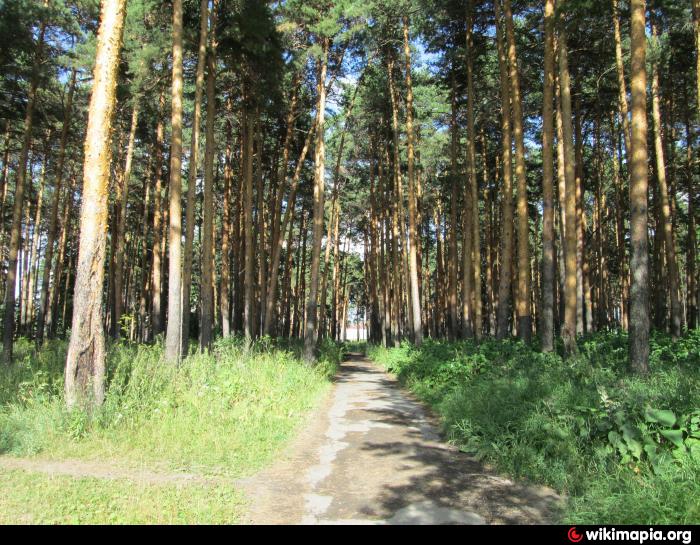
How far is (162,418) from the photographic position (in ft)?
23.3

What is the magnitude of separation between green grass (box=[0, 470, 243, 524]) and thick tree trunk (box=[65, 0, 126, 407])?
2314 mm

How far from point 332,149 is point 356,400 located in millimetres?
19060

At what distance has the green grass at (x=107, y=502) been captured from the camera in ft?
13.0

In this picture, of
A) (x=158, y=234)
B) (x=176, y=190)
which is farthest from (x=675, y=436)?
(x=158, y=234)

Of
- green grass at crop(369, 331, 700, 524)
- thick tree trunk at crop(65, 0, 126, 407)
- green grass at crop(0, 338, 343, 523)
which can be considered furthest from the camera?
thick tree trunk at crop(65, 0, 126, 407)

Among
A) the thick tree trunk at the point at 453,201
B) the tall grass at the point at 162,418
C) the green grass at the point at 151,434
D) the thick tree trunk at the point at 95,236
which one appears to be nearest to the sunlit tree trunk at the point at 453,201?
the thick tree trunk at the point at 453,201

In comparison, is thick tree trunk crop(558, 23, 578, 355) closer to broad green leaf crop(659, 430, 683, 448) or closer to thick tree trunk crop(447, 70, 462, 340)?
broad green leaf crop(659, 430, 683, 448)

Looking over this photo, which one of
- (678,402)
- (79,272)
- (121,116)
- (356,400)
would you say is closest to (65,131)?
(121,116)

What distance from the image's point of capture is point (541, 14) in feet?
50.8

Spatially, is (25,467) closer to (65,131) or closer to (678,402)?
(678,402)

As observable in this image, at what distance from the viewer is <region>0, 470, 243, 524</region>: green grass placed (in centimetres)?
396

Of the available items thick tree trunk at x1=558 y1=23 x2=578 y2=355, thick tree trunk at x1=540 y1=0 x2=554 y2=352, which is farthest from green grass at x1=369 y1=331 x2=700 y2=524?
thick tree trunk at x1=540 y1=0 x2=554 y2=352

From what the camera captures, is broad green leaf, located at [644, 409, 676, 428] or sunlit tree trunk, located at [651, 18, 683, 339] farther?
sunlit tree trunk, located at [651, 18, 683, 339]

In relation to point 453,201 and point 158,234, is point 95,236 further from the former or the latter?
point 453,201
